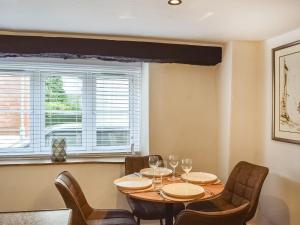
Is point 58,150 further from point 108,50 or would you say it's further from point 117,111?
point 108,50

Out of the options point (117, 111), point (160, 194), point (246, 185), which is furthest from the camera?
point (117, 111)

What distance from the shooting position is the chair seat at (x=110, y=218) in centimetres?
227

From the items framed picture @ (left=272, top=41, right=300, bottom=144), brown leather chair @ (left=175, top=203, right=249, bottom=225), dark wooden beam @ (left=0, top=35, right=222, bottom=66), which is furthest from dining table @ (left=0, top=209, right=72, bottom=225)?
framed picture @ (left=272, top=41, right=300, bottom=144)

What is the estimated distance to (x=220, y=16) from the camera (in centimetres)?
224

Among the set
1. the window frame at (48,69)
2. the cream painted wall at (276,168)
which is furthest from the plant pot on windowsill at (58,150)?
Answer: the cream painted wall at (276,168)

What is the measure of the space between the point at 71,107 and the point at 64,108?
0.07 meters

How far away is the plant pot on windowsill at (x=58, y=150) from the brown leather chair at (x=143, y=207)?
2.21 ft

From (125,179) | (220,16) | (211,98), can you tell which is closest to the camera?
(220,16)

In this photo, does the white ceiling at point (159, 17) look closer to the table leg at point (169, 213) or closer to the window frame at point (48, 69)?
the window frame at point (48, 69)

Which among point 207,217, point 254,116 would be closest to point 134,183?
point 207,217

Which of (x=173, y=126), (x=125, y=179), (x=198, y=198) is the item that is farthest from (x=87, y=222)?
(x=173, y=126)

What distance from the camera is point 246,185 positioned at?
2561 mm

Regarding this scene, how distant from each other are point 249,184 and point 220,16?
4.76ft

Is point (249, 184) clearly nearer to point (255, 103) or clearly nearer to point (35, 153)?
point (255, 103)
